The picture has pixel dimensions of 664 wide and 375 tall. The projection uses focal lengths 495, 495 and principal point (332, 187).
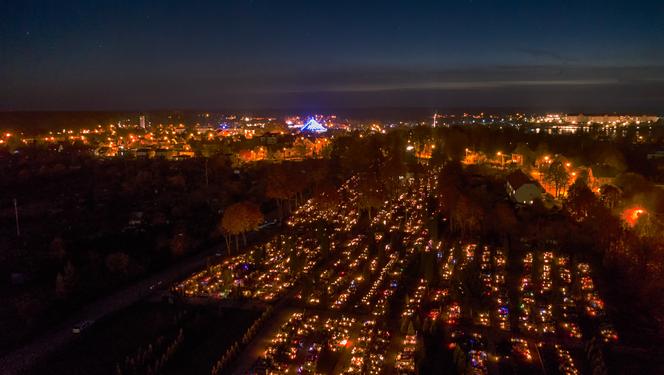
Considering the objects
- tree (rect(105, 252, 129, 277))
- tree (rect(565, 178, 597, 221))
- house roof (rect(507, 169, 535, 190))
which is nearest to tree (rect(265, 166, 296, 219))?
tree (rect(105, 252, 129, 277))

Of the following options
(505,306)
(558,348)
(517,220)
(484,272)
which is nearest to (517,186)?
(517,220)

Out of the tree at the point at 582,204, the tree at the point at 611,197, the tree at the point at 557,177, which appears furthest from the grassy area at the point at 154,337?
the tree at the point at 557,177

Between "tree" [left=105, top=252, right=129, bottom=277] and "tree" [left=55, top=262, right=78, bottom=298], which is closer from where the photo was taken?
"tree" [left=55, top=262, right=78, bottom=298]

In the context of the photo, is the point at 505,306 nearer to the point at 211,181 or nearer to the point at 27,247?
the point at 27,247

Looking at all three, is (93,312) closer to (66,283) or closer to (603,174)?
(66,283)

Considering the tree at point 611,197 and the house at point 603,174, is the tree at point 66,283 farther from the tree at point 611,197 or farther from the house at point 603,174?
the house at point 603,174

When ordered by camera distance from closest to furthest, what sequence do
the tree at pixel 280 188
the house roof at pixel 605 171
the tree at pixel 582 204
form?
the tree at pixel 582 204
the tree at pixel 280 188
the house roof at pixel 605 171

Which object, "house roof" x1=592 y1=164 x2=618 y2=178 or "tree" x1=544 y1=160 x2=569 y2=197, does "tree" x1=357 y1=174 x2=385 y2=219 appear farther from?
"house roof" x1=592 y1=164 x2=618 y2=178

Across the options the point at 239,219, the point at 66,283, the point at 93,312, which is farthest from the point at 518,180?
the point at 66,283

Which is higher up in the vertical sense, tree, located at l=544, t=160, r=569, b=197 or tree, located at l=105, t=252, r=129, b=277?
tree, located at l=544, t=160, r=569, b=197
